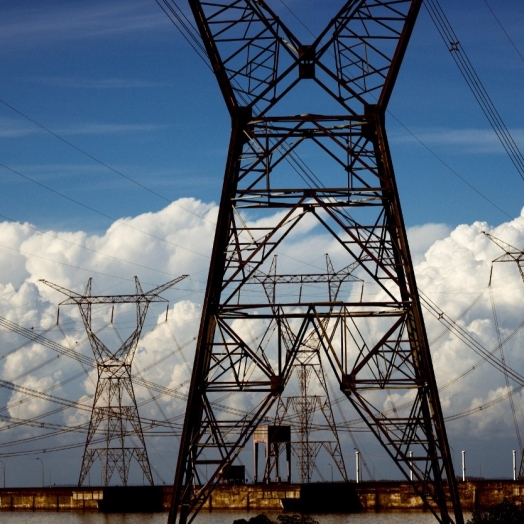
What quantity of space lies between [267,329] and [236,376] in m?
2.75

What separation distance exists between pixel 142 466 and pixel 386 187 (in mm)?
56901

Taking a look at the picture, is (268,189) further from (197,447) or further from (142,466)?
(142,466)

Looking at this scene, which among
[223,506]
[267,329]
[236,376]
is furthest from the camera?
[223,506]

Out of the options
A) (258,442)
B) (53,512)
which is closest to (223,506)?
(258,442)

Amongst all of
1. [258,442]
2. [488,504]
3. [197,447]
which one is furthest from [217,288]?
[258,442]

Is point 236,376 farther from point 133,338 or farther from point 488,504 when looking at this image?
point 133,338

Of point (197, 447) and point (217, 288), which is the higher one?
point (217, 288)

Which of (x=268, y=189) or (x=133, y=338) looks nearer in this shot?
(x=268, y=189)

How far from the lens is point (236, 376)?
3169cm

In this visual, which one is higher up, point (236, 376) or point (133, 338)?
point (133, 338)

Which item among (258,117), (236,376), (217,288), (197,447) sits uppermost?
(258,117)

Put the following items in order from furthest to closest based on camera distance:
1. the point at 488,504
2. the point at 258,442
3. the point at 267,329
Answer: the point at 258,442
the point at 488,504
the point at 267,329

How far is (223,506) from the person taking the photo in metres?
75.1

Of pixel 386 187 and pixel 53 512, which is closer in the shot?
pixel 386 187
